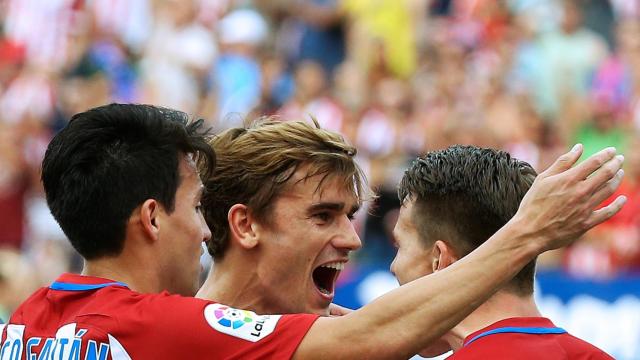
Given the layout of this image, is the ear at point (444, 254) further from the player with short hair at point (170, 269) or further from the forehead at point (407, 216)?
the player with short hair at point (170, 269)

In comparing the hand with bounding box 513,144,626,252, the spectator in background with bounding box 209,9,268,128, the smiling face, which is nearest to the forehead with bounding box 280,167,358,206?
the smiling face

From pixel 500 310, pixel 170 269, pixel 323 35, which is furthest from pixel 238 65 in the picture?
pixel 500 310

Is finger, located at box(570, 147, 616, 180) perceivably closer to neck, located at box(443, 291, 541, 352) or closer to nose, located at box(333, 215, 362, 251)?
neck, located at box(443, 291, 541, 352)

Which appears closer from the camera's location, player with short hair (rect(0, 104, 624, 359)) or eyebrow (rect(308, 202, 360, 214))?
player with short hair (rect(0, 104, 624, 359))

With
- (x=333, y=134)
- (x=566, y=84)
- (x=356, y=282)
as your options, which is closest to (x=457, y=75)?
(x=566, y=84)

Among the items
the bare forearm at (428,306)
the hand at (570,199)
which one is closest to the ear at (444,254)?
the bare forearm at (428,306)

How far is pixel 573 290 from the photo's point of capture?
941 cm

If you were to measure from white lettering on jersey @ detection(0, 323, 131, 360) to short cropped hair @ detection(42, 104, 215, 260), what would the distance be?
31 cm

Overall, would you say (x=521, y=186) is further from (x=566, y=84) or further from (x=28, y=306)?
(x=566, y=84)

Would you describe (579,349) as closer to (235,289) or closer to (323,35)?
(235,289)

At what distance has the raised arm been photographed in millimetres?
3570

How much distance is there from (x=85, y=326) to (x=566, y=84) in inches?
343

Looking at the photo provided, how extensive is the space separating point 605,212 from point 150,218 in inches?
56.9

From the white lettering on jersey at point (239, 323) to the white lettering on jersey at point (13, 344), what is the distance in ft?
2.06
